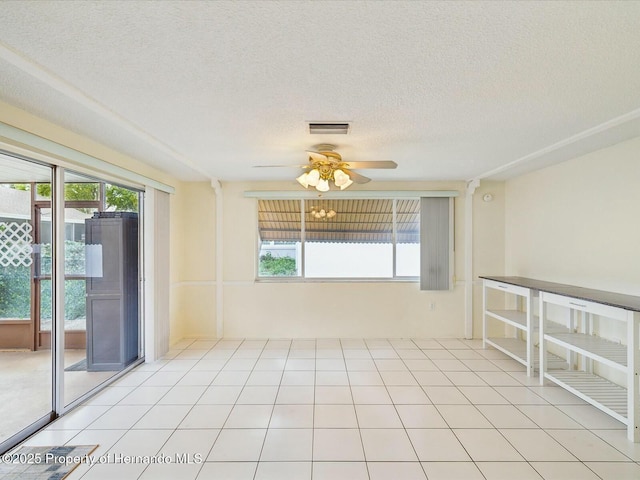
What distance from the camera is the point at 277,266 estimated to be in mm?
5008

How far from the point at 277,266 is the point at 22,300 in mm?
2952

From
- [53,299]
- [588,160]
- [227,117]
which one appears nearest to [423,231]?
[588,160]

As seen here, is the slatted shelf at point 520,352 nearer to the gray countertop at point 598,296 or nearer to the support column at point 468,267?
the support column at point 468,267

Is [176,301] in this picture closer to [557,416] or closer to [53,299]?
[53,299]

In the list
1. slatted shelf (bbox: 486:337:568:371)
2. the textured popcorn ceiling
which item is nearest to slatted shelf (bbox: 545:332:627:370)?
slatted shelf (bbox: 486:337:568:371)

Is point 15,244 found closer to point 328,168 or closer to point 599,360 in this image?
point 328,168

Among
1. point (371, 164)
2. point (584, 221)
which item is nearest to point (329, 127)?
point (371, 164)

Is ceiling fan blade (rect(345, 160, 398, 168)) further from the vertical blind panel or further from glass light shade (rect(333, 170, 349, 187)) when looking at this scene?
the vertical blind panel

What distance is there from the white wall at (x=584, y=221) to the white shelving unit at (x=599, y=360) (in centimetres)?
44

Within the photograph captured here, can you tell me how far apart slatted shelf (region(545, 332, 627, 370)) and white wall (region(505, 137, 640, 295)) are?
1.61 feet

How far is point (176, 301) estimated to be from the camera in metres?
4.64

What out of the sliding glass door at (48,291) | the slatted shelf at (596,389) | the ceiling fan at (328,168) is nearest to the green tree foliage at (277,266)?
the sliding glass door at (48,291)

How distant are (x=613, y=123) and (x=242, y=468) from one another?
356 centimetres

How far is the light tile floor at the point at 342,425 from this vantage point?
6.84 feet
